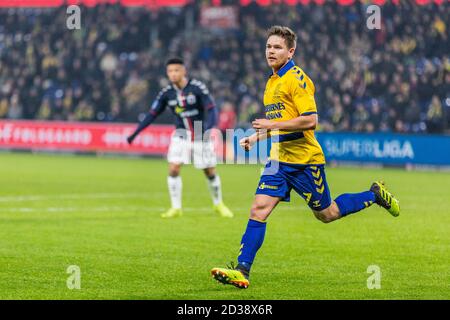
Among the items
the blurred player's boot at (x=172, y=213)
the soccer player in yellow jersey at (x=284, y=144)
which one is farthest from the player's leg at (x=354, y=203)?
the blurred player's boot at (x=172, y=213)

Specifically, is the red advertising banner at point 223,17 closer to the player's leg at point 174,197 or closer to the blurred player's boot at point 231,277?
the player's leg at point 174,197

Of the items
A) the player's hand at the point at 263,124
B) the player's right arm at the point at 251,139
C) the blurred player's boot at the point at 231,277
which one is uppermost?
the player's hand at the point at 263,124

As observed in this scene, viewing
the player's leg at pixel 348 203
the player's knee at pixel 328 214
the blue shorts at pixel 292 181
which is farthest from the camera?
the player's knee at pixel 328 214

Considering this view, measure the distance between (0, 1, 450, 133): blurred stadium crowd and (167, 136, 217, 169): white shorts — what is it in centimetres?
1358

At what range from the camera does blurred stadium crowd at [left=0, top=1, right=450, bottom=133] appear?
28.9 meters

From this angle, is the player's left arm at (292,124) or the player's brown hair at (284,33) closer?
the player's left arm at (292,124)

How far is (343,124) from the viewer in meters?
29.3

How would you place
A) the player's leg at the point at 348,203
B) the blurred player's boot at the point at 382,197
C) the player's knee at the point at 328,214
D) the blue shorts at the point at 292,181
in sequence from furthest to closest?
1. the blurred player's boot at the point at 382,197
2. the player's knee at the point at 328,214
3. the player's leg at the point at 348,203
4. the blue shorts at the point at 292,181

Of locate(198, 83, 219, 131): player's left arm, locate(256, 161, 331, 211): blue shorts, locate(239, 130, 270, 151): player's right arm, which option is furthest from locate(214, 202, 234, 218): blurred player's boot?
locate(239, 130, 270, 151): player's right arm

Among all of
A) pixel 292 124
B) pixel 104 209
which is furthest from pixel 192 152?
pixel 292 124

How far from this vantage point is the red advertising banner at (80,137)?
105 feet

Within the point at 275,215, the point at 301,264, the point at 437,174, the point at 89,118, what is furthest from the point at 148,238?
the point at 89,118

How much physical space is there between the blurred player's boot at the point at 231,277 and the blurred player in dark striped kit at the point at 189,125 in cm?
670

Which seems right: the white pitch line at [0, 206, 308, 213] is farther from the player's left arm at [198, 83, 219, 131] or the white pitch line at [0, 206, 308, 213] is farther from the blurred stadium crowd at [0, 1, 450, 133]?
the blurred stadium crowd at [0, 1, 450, 133]
